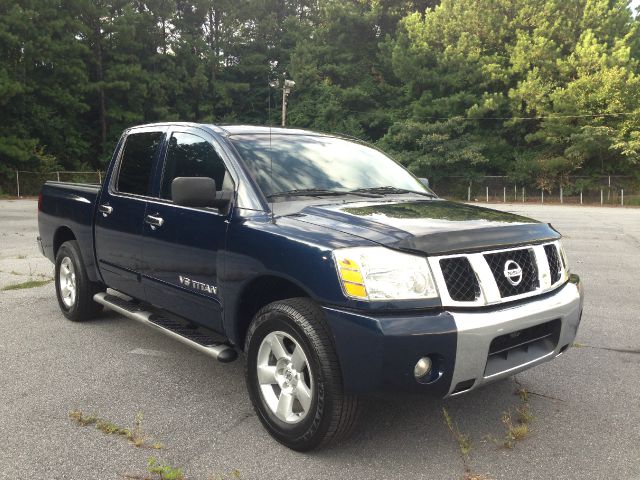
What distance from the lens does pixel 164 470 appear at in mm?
2723

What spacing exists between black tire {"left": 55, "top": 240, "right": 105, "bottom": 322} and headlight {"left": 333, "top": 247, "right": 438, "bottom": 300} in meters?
3.27

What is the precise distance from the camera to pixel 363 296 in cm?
267

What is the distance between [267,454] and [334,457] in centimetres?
35

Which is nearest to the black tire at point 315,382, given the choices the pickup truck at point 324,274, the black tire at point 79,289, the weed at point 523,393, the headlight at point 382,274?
the pickup truck at point 324,274

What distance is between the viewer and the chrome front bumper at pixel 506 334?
8.80 feet

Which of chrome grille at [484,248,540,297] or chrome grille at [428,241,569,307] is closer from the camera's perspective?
chrome grille at [428,241,569,307]

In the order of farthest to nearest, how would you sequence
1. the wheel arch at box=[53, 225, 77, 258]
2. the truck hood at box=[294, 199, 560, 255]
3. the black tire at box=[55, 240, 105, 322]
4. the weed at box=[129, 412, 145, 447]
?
the wheel arch at box=[53, 225, 77, 258]
the black tire at box=[55, 240, 105, 322]
the weed at box=[129, 412, 145, 447]
the truck hood at box=[294, 199, 560, 255]

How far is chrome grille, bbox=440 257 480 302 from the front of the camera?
2762mm

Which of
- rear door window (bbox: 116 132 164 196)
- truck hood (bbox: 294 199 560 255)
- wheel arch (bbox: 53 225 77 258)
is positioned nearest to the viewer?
truck hood (bbox: 294 199 560 255)

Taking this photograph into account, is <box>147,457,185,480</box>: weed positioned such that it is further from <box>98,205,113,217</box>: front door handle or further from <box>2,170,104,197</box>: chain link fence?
<box>2,170,104,197</box>: chain link fence

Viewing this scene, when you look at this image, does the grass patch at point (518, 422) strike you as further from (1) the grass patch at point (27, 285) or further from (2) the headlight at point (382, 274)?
(1) the grass patch at point (27, 285)

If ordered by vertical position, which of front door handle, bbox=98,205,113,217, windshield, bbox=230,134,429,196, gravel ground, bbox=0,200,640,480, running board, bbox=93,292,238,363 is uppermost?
windshield, bbox=230,134,429,196

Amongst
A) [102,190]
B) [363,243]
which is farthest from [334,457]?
[102,190]

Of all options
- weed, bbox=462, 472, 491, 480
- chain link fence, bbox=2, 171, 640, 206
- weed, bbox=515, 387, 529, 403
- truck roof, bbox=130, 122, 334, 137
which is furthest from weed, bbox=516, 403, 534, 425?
chain link fence, bbox=2, 171, 640, 206
